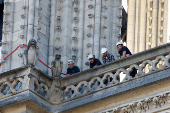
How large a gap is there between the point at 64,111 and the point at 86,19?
11.9 ft

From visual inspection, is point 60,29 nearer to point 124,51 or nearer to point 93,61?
point 93,61

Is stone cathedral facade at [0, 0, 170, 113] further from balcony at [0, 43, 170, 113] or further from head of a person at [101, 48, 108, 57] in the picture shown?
head of a person at [101, 48, 108, 57]

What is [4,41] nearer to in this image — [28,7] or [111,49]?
[28,7]

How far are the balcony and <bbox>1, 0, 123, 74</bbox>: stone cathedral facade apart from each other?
1766 mm

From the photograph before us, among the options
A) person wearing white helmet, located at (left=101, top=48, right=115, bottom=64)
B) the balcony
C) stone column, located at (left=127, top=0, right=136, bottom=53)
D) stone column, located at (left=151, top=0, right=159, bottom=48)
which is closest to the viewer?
the balcony

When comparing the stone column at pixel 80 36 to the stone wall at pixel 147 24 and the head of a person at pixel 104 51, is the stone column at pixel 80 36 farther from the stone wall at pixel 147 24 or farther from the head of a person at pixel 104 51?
the stone wall at pixel 147 24

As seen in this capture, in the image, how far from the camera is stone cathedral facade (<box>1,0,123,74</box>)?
917 inches

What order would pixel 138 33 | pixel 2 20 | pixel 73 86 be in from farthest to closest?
pixel 138 33, pixel 2 20, pixel 73 86

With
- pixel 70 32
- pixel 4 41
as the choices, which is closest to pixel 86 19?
pixel 70 32

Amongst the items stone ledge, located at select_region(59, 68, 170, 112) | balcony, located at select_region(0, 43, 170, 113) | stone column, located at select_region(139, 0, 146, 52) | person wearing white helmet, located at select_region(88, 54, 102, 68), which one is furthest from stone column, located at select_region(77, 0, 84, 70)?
stone column, located at select_region(139, 0, 146, 52)

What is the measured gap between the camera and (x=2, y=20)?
2553 centimetres

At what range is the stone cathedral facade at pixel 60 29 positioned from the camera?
917 inches

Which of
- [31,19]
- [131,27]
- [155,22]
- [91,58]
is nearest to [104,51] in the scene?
[91,58]

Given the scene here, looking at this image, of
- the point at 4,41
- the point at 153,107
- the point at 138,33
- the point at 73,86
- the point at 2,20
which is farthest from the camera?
the point at 138,33
